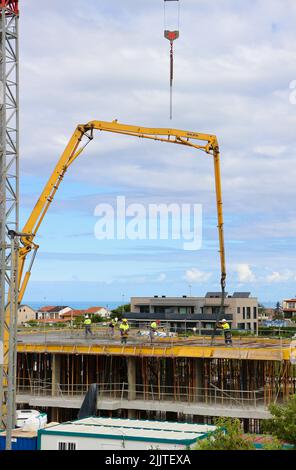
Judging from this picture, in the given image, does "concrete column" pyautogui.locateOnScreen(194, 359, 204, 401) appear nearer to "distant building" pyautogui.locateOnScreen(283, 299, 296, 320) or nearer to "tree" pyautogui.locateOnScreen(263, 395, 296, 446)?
"tree" pyautogui.locateOnScreen(263, 395, 296, 446)

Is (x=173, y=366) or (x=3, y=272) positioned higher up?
(x=3, y=272)

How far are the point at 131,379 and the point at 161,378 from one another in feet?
13.5

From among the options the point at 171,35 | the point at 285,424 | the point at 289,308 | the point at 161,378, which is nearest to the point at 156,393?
the point at 161,378

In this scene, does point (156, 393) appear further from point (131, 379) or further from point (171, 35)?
point (171, 35)

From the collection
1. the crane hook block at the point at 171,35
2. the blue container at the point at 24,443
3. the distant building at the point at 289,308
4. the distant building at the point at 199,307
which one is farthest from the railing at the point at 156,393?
the distant building at the point at 289,308

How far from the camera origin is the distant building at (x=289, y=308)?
177962mm

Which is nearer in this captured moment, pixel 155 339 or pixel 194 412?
pixel 194 412

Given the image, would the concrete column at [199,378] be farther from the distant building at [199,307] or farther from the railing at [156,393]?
the distant building at [199,307]

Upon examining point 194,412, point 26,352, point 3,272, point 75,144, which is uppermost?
point 75,144

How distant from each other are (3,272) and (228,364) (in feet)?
58.6

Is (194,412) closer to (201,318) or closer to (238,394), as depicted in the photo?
(238,394)

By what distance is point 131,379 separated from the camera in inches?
1681
